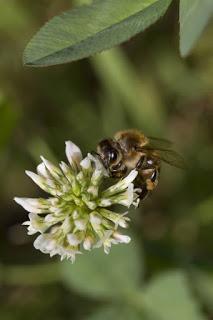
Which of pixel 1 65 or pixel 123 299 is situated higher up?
pixel 1 65

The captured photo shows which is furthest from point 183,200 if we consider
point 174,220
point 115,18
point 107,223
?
point 115,18

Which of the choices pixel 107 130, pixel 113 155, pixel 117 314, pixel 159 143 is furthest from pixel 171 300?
pixel 107 130

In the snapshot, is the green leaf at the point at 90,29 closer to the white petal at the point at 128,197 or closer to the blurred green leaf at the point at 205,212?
the white petal at the point at 128,197

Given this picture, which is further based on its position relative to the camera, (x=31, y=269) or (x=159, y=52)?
(x=159, y=52)

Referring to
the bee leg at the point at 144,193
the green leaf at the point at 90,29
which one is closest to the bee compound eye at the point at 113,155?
the bee leg at the point at 144,193

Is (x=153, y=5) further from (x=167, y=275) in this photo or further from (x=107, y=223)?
(x=167, y=275)

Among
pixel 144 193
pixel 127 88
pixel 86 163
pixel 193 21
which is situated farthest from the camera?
pixel 127 88

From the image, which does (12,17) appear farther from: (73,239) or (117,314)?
(73,239)
